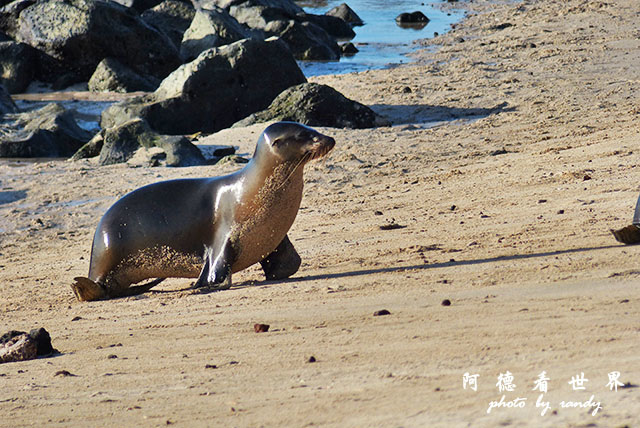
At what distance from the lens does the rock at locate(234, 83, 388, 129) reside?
11.9 meters

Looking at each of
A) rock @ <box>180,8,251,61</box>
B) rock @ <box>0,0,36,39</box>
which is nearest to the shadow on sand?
rock @ <box>180,8,251,61</box>

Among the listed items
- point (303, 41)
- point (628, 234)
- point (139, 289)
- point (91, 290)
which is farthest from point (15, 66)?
point (628, 234)

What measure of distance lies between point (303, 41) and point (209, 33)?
109 inches

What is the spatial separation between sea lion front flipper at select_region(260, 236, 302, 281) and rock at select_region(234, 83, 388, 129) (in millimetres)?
6127

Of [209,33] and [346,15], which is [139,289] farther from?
[346,15]

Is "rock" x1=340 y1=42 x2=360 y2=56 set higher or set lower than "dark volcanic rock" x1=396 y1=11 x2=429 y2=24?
higher

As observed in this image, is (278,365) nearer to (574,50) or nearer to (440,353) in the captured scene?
(440,353)

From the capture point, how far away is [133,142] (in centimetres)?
1177

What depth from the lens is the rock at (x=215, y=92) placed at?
14422 mm

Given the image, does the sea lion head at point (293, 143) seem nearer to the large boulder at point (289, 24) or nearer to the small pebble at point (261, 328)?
the small pebble at point (261, 328)

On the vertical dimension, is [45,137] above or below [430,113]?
below

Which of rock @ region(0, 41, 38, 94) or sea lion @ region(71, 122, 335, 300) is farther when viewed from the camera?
rock @ region(0, 41, 38, 94)

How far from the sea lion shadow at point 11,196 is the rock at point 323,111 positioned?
3.37m

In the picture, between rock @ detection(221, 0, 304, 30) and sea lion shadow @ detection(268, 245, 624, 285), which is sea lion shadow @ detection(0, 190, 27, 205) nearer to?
sea lion shadow @ detection(268, 245, 624, 285)
